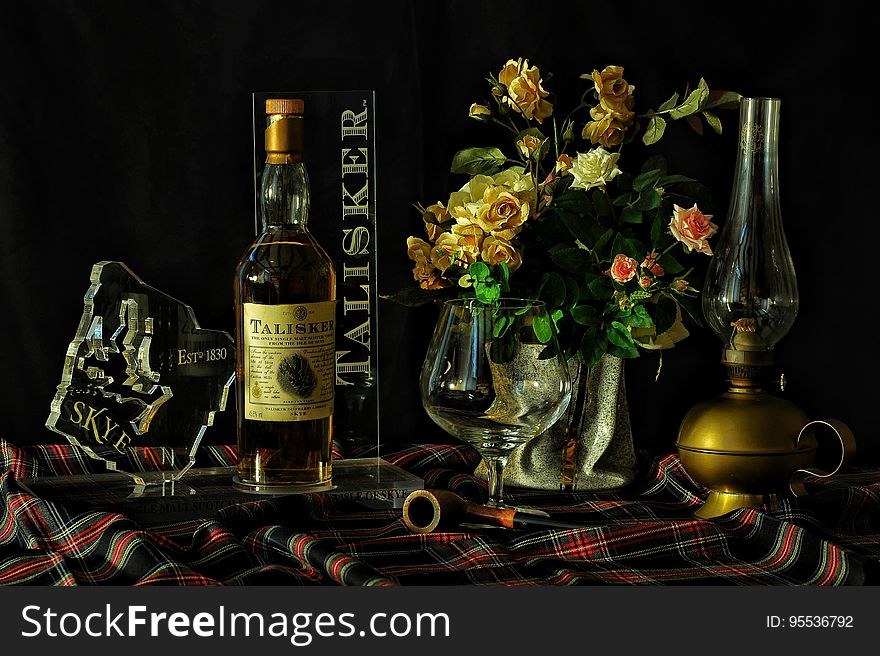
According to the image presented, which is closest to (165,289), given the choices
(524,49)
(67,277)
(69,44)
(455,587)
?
(67,277)

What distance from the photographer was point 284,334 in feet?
3.97

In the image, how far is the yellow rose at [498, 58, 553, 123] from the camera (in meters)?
1.35

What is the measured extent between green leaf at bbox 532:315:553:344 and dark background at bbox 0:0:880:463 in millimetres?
372

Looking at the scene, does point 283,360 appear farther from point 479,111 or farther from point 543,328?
point 479,111

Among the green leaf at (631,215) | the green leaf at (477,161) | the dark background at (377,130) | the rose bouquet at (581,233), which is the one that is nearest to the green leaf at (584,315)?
the rose bouquet at (581,233)

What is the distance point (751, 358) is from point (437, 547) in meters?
0.38

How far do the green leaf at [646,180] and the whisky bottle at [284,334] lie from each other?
0.35 meters

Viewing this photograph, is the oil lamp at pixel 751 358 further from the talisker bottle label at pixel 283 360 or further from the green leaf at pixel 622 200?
the talisker bottle label at pixel 283 360

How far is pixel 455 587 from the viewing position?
0.98m

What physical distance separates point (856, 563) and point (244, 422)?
616mm

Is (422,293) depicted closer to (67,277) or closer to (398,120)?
(398,120)

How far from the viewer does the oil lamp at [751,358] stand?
3.92 ft

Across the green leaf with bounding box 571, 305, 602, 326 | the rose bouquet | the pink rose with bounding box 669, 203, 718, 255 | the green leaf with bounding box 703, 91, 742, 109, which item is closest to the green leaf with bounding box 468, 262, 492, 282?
the rose bouquet

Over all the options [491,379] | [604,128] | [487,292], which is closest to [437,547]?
[491,379]
